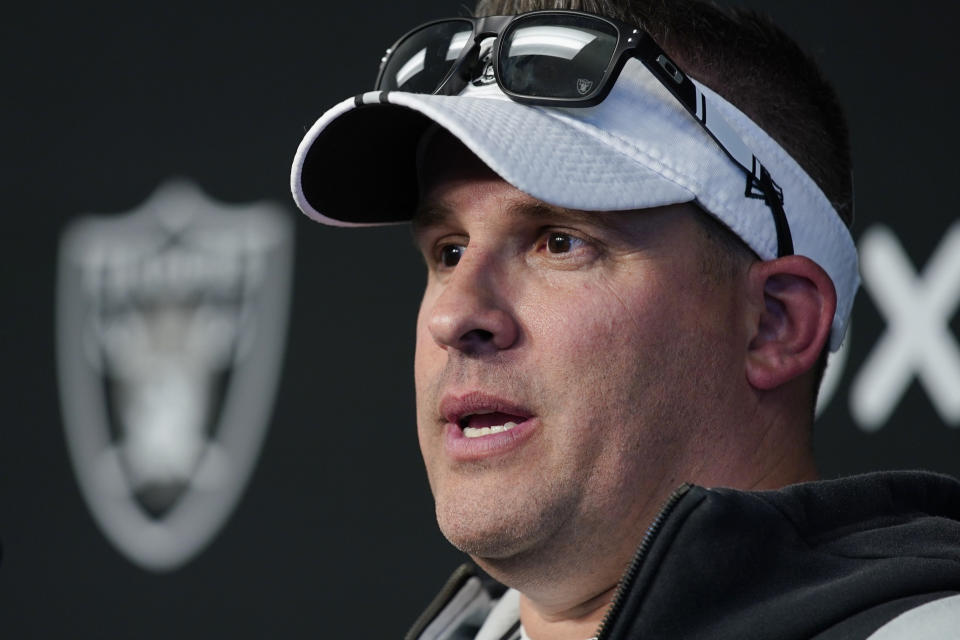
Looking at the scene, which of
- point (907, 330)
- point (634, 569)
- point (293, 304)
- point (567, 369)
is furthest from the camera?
point (293, 304)

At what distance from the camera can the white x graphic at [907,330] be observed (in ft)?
4.89

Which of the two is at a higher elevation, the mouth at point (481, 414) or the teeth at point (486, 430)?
the mouth at point (481, 414)

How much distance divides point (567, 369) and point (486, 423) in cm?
8

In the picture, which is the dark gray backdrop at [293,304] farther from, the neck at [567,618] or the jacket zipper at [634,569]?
the jacket zipper at [634,569]

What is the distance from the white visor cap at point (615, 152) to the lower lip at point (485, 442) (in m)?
0.17

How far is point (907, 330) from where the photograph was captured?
4.98 feet

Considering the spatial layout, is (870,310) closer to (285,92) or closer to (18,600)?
(285,92)

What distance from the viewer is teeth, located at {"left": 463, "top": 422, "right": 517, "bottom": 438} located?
0.93 m

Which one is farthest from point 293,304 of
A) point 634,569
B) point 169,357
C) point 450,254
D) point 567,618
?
point 634,569

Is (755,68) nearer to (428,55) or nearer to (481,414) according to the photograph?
(428,55)

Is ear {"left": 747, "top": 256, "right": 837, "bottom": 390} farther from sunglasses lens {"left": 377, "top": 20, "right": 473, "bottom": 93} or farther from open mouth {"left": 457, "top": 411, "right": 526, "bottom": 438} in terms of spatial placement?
sunglasses lens {"left": 377, "top": 20, "right": 473, "bottom": 93}

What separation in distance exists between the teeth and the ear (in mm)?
200

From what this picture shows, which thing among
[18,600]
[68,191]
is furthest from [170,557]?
[68,191]

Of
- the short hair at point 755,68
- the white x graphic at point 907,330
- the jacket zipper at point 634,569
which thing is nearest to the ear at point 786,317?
the short hair at point 755,68
